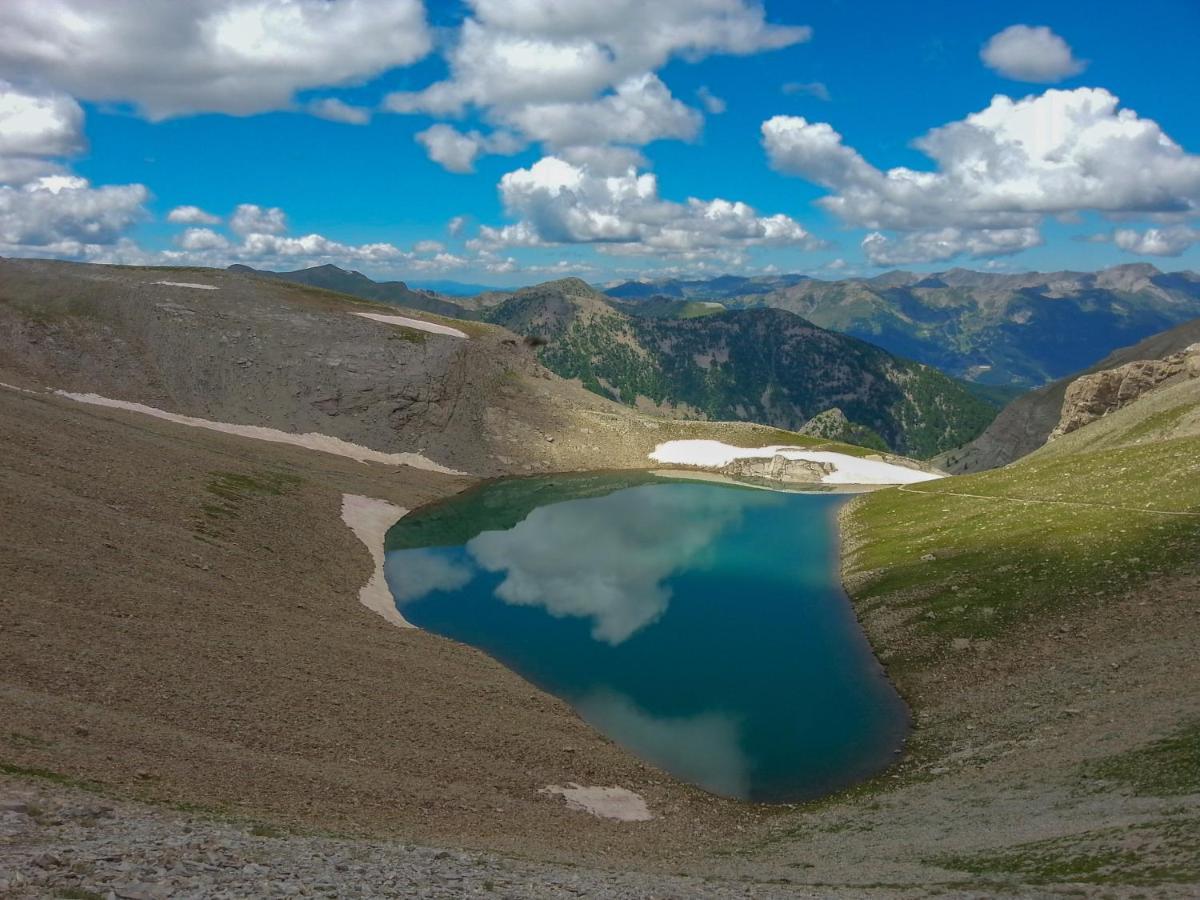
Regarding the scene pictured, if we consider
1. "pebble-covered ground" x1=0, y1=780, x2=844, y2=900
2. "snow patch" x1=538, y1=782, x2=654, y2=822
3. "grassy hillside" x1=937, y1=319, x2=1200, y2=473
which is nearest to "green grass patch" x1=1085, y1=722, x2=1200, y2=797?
"pebble-covered ground" x1=0, y1=780, x2=844, y2=900

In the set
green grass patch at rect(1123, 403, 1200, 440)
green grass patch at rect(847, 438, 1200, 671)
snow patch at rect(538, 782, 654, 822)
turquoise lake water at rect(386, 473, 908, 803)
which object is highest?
green grass patch at rect(1123, 403, 1200, 440)

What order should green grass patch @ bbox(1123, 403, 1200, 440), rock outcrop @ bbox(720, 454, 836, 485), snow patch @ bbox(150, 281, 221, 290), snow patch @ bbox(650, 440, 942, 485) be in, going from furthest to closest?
1. snow patch @ bbox(150, 281, 221, 290)
2. rock outcrop @ bbox(720, 454, 836, 485)
3. snow patch @ bbox(650, 440, 942, 485)
4. green grass patch @ bbox(1123, 403, 1200, 440)

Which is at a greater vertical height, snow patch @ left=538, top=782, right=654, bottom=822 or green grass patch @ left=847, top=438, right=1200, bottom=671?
green grass patch @ left=847, top=438, right=1200, bottom=671

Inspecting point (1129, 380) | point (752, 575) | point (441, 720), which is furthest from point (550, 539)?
point (1129, 380)

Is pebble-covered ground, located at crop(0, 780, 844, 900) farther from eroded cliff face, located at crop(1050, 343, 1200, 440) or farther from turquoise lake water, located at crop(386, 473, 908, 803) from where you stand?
eroded cliff face, located at crop(1050, 343, 1200, 440)

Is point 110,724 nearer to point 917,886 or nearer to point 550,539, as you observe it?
point 917,886
